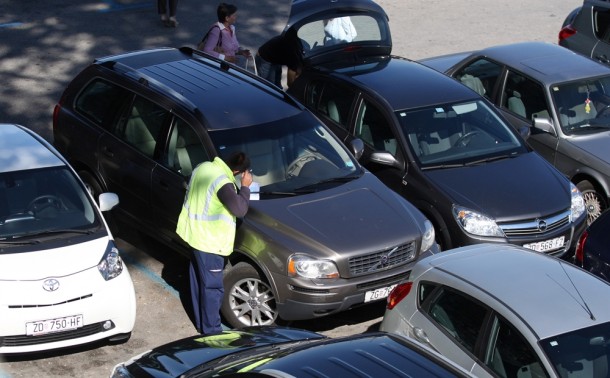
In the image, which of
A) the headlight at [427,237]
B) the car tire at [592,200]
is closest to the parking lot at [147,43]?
the headlight at [427,237]

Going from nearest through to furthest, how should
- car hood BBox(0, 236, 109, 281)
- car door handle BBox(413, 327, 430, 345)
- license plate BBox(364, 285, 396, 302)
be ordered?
car door handle BBox(413, 327, 430, 345), car hood BBox(0, 236, 109, 281), license plate BBox(364, 285, 396, 302)

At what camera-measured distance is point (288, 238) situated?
948 cm

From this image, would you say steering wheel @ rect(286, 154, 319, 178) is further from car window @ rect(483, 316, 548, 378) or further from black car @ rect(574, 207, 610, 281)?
car window @ rect(483, 316, 548, 378)

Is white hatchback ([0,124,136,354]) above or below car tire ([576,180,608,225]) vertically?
above

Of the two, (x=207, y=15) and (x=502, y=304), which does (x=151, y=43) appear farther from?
(x=502, y=304)

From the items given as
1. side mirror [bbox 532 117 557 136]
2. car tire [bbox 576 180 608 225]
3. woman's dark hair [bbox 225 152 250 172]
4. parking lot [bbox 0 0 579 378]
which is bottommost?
parking lot [bbox 0 0 579 378]

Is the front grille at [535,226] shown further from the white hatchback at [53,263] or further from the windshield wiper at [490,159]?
the white hatchback at [53,263]

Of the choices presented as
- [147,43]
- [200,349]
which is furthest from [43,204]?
[147,43]

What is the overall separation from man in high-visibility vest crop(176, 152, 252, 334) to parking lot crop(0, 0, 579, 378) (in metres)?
0.63

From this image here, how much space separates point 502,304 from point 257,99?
4.28 m

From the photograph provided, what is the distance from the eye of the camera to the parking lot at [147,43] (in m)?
9.74

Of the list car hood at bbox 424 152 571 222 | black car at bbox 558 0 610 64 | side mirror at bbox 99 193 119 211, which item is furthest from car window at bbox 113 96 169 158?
black car at bbox 558 0 610 64

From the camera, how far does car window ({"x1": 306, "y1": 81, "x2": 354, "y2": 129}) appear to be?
1223 cm

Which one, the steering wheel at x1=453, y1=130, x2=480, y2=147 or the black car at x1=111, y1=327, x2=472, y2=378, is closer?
the black car at x1=111, y1=327, x2=472, y2=378
